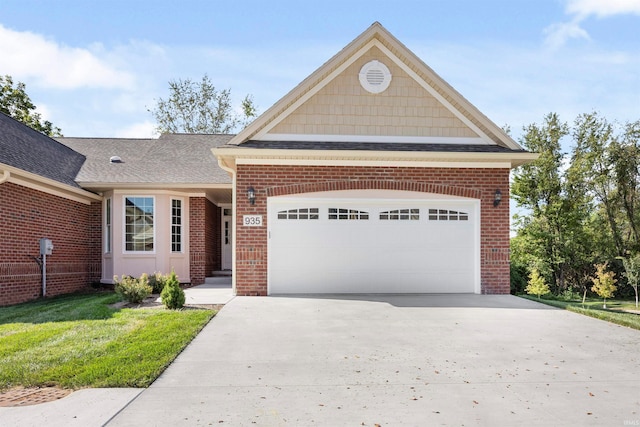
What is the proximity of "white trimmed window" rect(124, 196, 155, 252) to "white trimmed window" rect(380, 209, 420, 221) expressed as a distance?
7.37 metres

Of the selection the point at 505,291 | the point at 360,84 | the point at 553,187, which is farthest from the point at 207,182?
the point at 553,187

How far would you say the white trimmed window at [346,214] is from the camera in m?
11.8

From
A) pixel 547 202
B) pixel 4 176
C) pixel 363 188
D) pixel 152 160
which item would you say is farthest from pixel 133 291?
pixel 547 202

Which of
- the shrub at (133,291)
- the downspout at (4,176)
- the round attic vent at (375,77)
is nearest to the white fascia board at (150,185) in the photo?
the downspout at (4,176)

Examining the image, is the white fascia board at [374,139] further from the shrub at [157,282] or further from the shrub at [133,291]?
the shrub at [157,282]

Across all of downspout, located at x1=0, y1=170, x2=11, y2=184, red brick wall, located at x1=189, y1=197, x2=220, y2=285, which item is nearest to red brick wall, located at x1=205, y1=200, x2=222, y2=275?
red brick wall, located at x1=189, y1=197, x2=220, y2=285

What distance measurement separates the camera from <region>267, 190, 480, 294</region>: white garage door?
460 inches

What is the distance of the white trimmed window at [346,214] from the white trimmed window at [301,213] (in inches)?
13.9

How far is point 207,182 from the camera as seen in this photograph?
15.0 meters

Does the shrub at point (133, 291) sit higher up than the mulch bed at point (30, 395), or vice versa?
the shrub at point (133, 291)

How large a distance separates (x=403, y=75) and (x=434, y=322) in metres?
6.39

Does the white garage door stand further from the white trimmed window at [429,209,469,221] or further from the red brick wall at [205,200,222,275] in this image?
Result: the red brick wall at [205,200,222,275]

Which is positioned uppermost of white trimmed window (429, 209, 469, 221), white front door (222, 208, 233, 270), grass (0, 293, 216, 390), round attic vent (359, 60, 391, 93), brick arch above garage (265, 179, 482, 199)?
round attic vent (359, 60, 391, 93)

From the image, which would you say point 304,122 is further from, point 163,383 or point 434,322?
point 163,383
